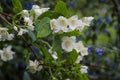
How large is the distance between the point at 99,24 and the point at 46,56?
1.52 metres

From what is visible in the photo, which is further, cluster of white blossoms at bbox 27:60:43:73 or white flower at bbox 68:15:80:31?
cluster of white blossoms at bbox 27:60:43:73

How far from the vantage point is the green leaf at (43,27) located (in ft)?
5.71

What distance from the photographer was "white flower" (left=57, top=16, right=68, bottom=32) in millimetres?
1719

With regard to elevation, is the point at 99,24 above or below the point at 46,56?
above

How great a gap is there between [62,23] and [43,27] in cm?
10

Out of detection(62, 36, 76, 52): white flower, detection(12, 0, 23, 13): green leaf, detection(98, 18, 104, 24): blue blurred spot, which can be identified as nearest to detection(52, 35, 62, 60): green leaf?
detection(62, 36, 76, 52): white flower

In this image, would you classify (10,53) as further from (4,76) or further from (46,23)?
(4,76)

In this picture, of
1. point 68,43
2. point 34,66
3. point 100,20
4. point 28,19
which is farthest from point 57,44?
point 100,20

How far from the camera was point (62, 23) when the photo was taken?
1.71 metres

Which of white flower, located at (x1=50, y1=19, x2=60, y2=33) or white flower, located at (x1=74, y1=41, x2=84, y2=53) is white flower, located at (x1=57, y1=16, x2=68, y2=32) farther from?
white flower, located at (x1=74, y1=41, x2=84, y2=53)

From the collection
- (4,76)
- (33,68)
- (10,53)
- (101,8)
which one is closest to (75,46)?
(33,68)

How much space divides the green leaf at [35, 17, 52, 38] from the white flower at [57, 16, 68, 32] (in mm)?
56

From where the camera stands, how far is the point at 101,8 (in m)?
4.05

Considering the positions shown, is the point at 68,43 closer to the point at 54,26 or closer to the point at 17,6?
the point at 54,26
